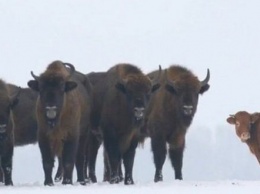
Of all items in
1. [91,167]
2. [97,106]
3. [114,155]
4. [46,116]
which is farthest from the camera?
[91,167]

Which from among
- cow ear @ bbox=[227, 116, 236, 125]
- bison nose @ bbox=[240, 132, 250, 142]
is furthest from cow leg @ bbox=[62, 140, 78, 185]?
cow ear @ bbox=[227, 116, 236, 125]

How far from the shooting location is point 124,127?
21.1 metres

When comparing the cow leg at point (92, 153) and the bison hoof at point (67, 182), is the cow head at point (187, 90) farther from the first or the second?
the cow leg at point (92, 153)

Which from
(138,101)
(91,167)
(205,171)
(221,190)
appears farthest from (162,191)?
(205,171)

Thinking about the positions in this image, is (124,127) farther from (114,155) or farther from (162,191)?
(162,191)

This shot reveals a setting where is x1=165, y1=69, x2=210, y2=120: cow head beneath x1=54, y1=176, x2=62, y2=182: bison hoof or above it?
above

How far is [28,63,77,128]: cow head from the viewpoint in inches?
781

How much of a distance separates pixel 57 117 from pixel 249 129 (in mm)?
7934

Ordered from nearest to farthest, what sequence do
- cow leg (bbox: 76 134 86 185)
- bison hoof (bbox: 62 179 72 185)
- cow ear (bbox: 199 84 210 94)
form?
bison hoof (bbox: 62 179 72 185), cow ear (bbox: 199 84 210 94), cow leg (bbox: 76 134 86 185)

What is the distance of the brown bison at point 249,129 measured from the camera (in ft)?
85.3

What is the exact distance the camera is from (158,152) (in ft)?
72.8

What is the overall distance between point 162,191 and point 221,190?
1.25m

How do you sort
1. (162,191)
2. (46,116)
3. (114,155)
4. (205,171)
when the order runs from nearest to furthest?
1. (162,191)
2. (46,116)
3. (114,155)
4. (205,171)

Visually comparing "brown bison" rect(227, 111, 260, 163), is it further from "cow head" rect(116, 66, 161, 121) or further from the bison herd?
"cow head" rect(116, 66, 161, 121)
